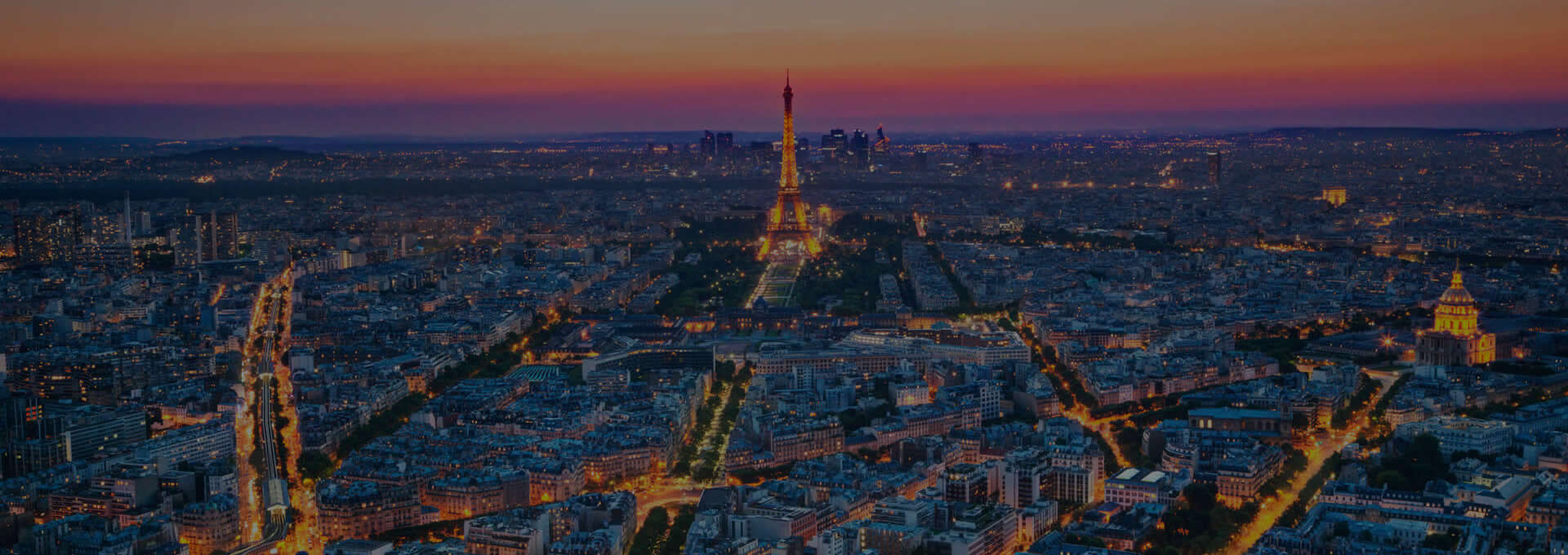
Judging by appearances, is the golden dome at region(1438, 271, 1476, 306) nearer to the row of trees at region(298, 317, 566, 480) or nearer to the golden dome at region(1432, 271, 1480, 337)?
the golden dome at region(1432, 271, 1480, 337)

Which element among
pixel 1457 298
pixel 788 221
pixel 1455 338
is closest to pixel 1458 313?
pixel 1457 298

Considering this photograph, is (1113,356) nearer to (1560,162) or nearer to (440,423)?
(440,423)

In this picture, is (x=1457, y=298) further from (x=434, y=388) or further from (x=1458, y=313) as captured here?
(x=434, y=388)

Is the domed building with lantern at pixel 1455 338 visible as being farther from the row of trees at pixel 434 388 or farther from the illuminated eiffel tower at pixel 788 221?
the illuminated eiffel tower at pixel 788 221

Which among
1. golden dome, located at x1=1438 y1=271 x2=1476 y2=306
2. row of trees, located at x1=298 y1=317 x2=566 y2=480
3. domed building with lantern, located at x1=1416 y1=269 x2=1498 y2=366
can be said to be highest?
golden dome, located at x1=1438 y1=271 x2=1476 y2=306

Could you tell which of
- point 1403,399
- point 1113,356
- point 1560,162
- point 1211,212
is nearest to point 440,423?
point 1113,356

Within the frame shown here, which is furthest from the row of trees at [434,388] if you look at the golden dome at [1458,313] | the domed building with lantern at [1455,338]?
the golden dome at [1458,313]

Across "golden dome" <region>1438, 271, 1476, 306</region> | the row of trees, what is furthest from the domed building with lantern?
the row of trees
